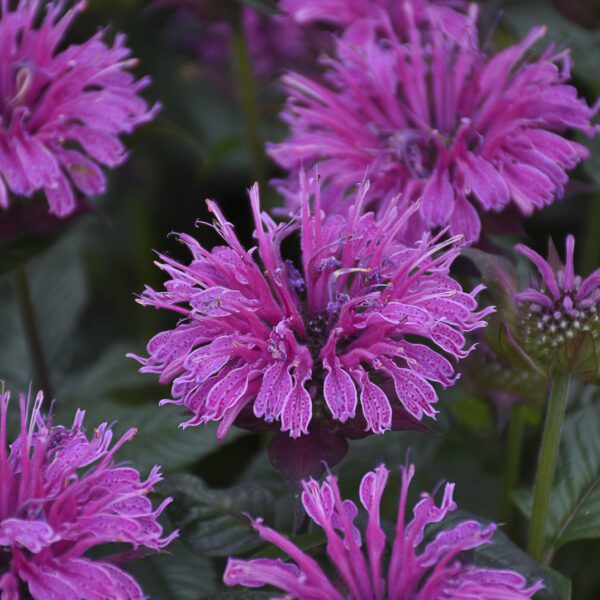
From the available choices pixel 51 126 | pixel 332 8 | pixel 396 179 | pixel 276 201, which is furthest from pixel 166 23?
pixel 396 179

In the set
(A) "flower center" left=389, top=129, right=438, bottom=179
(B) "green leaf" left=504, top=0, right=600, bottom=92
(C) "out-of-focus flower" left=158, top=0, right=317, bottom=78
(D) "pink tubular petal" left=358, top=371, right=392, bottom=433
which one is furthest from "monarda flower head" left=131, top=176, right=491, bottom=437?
(C) "out-of-focus flower" left=158, top=0, right=317, bottom=78

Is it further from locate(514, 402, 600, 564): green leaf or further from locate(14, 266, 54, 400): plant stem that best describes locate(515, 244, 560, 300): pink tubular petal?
locate(14, 266, 54, 400): plant stem

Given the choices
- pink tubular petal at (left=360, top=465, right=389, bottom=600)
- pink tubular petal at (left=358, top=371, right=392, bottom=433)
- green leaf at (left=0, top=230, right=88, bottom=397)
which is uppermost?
pink tubular petal at (left=358, top=371, right=392, bottom=433)

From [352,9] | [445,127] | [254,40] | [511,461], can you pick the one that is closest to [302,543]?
[511,461]

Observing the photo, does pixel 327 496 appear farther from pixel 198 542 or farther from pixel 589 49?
pixel 589 49

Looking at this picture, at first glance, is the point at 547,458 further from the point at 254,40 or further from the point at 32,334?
the point at 254,40

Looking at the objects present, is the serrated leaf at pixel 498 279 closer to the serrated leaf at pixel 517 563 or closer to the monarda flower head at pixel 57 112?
the serrated leaf at pixel 517 563
